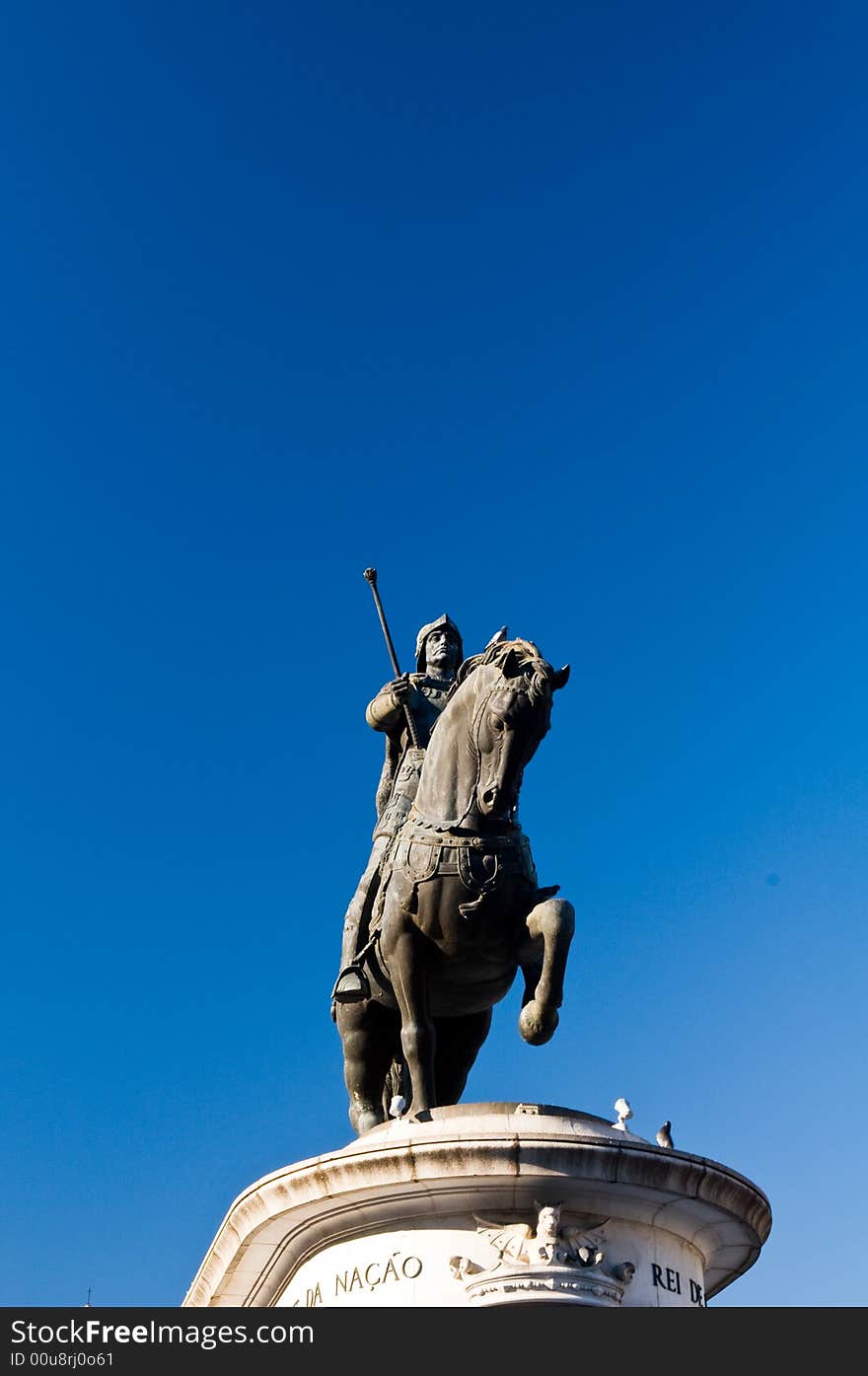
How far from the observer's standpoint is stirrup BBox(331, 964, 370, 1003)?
40.9ft

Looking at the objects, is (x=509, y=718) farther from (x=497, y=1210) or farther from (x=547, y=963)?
(x=497, y=1210)

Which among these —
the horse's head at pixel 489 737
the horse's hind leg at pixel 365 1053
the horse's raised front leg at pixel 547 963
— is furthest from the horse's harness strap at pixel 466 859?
the horse's hind leg at pixel 365 1053

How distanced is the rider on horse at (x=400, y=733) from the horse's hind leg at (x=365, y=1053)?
0.80 ft

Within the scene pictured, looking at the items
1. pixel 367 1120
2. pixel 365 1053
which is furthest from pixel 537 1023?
pixel 367 1120

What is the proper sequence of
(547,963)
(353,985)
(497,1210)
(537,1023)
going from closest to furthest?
1. (497,1210)
2. (547,963)
3. (537,1023)
4. (353,985)

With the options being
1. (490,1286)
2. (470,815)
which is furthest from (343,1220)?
(470,815)

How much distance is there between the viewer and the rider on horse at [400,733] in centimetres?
1289

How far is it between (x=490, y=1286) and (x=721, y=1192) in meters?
1.76

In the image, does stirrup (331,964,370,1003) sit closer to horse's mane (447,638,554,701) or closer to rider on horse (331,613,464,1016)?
rider on horse (331,613,464,1016)

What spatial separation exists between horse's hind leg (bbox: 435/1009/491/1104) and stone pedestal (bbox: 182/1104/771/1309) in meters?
2.16

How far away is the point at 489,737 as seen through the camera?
450 inches

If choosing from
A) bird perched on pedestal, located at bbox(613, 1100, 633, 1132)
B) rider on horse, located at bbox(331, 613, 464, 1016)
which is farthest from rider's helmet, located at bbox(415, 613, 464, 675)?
bird perched on pedestal, located at bbox(613, 1100, 633, 1132)

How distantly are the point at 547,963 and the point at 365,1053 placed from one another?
7.92 ft

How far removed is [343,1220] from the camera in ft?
34.3
